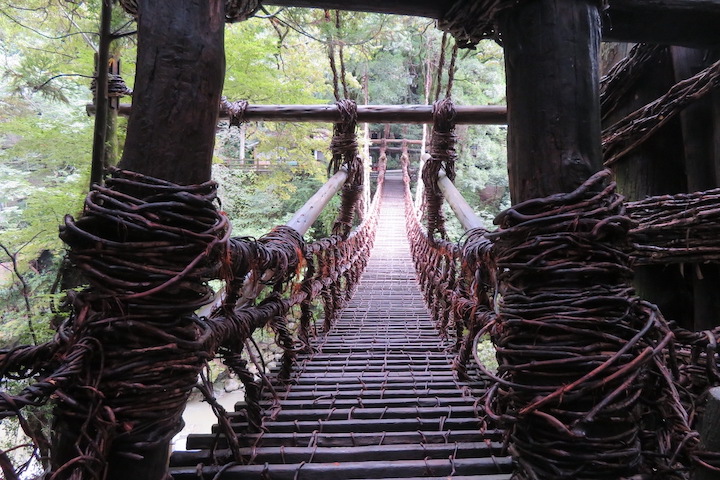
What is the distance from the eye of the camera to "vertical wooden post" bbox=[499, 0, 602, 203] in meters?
0.71

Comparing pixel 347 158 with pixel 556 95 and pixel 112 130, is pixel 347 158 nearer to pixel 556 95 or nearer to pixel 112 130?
pixel 112 130

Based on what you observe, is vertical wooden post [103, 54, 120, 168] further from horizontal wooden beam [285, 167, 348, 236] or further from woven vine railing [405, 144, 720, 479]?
woven vine railing [405, 144, 720, 479]

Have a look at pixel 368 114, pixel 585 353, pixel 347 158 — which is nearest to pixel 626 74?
pixel 368 114

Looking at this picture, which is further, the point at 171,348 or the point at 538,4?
the point at 538,4

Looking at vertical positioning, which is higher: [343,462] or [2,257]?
[2,257]

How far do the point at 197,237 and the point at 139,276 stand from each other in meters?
0.10

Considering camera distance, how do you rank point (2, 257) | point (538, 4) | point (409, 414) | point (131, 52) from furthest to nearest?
point (2, 257) < point (131, 52) < point (409, 414) < point (538, 4)

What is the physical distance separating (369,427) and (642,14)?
136cm

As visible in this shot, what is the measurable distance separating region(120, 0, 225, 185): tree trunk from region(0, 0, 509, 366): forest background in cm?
79

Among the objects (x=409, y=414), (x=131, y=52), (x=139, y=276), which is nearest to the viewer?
(x=139, y=276)

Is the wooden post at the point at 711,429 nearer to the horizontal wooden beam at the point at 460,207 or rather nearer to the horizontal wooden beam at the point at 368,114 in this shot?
the horizontal wooden beam at the point at 460,207

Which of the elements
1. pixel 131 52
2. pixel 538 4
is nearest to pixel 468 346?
pixel 538 4

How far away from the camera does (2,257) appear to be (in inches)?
175

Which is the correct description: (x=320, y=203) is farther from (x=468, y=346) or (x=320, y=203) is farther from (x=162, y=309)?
(x=162, y=309)
